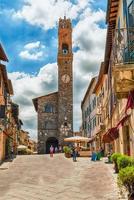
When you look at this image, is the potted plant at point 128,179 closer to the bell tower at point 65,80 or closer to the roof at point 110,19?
the roof at point 110,19

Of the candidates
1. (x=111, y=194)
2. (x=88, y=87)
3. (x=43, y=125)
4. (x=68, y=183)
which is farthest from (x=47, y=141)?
(x=111, y=194)

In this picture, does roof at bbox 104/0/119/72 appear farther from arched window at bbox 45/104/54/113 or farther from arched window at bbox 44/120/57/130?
arched window at bbox 45/104/54/113

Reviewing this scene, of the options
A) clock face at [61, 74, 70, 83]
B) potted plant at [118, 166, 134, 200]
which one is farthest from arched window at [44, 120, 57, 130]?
potted plant at [118, 166, 134, 200]

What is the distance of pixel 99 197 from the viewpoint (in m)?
12.6

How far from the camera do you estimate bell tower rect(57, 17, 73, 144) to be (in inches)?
2375

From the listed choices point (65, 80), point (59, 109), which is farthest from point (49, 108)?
point (65, 80)

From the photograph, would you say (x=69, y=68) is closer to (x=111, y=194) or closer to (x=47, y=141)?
(x=47, y=141)

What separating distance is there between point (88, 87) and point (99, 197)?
45.3 m

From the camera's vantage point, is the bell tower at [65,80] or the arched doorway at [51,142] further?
the arched doorway at [51,142]

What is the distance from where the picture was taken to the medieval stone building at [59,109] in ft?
197

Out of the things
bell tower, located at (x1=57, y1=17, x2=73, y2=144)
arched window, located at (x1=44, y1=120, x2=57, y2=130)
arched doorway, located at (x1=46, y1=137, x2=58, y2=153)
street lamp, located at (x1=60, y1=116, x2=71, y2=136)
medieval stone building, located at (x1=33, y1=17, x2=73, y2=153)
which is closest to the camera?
street lamp, located at (x1=60, y1=116, x2=71, y2=136)

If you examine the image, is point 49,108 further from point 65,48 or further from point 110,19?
point 110,19

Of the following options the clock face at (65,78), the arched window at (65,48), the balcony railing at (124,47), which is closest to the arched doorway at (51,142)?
the clock face at (65,78)

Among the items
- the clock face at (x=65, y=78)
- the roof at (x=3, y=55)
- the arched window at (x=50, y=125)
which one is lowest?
the arched window at (x=50, y=125)
